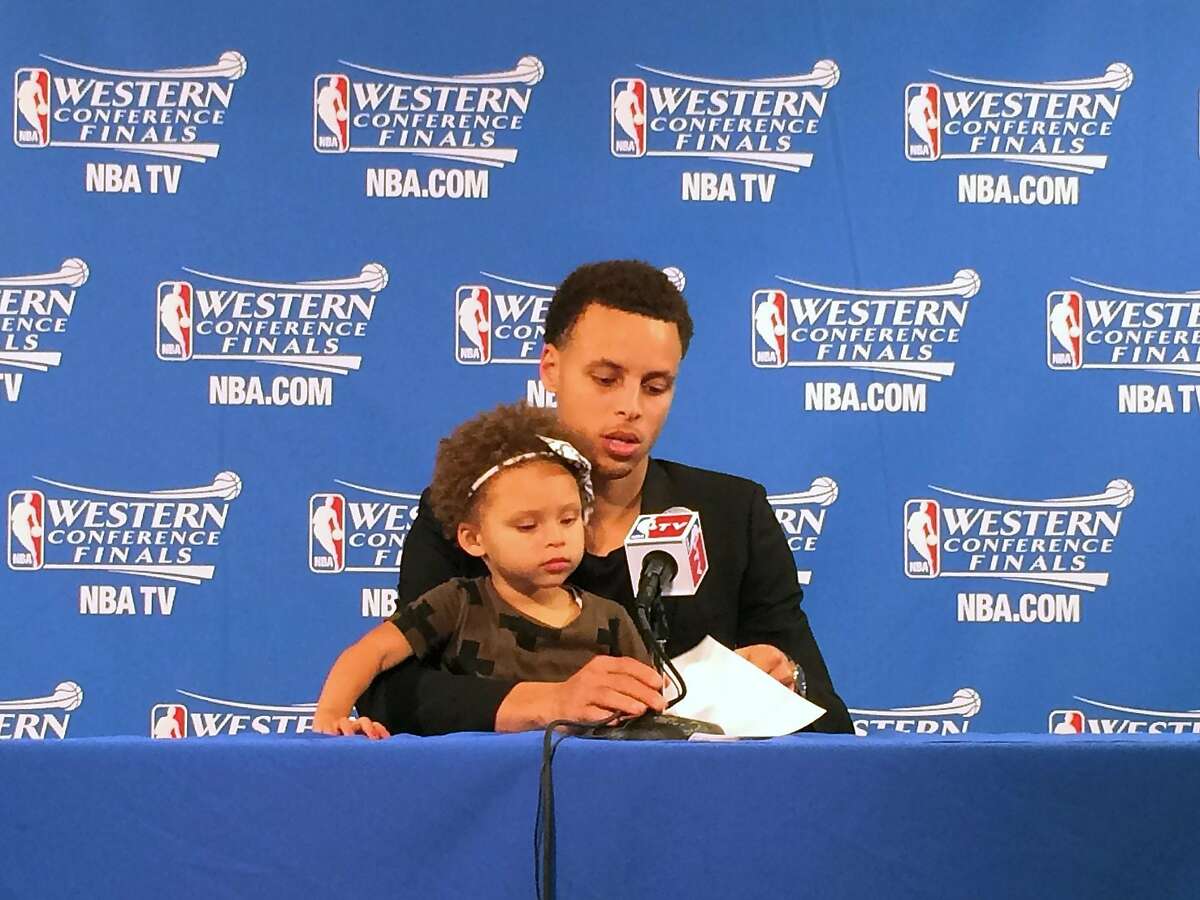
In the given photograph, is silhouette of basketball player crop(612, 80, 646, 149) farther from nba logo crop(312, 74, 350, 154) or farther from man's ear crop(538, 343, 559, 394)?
man's ear crop(538, 343, 559, 394)

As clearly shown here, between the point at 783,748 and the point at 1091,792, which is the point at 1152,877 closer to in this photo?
the point at 1091,792

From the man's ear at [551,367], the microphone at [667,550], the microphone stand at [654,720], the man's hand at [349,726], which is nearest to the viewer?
the microphone stand at [654,720]

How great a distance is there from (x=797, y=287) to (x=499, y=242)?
0.72 meters

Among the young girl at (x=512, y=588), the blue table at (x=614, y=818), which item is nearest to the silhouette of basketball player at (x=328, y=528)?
the young girl at (x=512, y=588)

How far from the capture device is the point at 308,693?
2.81 metres

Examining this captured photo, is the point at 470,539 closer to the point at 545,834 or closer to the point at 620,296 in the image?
the point at 620,296

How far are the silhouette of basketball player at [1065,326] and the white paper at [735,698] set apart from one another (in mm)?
1897

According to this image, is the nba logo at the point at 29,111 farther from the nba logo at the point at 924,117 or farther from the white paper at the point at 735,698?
the white paper at the point at 735,698

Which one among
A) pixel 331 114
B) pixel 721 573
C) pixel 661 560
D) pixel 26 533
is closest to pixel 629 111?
pixel 331 114

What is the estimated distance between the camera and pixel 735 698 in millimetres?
1200

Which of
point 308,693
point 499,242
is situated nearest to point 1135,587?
point 499,242

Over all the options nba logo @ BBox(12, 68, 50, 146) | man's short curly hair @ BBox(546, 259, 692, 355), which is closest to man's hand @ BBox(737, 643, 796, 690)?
man's short curly hair @ BBox(546, 259, 692, 355)

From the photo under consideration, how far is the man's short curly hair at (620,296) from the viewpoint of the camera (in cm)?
172

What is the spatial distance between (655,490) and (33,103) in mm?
2013
